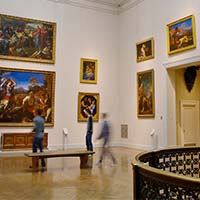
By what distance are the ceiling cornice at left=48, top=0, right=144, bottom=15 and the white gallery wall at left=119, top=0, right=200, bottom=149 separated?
362mm

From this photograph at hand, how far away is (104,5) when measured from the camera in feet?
58.7

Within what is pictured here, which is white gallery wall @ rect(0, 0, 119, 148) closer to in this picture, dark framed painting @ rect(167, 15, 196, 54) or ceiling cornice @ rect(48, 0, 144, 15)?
ceiling cornice @ rect(48, 0, 144, 15)

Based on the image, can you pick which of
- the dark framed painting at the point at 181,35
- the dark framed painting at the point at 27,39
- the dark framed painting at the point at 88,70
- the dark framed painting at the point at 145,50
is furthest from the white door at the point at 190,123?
the dark framed painting at the point at 27,39

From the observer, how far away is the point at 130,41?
17.2 m

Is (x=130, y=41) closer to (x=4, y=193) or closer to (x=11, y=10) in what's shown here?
(x=11, y=10)

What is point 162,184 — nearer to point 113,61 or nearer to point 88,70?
point 88,70

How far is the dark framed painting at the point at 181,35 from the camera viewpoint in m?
12.6

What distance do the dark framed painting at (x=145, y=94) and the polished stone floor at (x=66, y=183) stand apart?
6.01 metres

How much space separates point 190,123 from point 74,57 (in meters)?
7.90

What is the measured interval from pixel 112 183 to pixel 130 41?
11.8 m

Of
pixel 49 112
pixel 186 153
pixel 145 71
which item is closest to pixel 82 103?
pixel 49 112

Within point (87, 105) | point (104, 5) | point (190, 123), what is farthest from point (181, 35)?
point (87, 105)

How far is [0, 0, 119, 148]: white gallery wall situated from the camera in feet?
51.4

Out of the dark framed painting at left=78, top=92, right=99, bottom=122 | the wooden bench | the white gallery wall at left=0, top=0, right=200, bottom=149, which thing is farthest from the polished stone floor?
the dark framed painting at left=78, top=92, right=99, bottom=122
